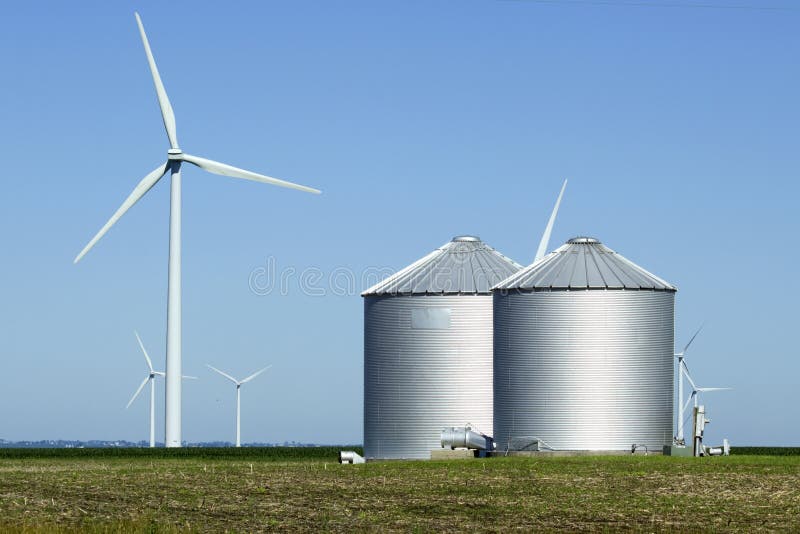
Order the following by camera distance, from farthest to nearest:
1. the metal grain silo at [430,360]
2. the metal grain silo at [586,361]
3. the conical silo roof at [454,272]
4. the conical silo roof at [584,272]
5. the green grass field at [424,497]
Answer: the conical silo roof at [454,272] < the metal grain silo at [430,360] < the conical silo roof at [584,272] < the metal grain silo at [586,361] < the green grass field at [424,497]

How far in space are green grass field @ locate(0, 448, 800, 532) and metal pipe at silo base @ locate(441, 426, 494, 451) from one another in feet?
30.3

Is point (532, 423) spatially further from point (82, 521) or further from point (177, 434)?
point (82, 521)

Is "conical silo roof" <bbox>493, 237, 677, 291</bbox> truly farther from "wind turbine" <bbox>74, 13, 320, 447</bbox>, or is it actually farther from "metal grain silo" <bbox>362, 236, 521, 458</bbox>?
"wind turbine" <bbox>74, 13, 320, 447</bbox>

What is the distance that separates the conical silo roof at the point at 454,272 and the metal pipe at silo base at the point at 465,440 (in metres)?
8.17

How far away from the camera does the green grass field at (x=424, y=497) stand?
36719mm

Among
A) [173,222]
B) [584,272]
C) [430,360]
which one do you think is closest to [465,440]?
[430,360]

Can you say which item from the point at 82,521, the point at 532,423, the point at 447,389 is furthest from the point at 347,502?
the point at 447,389

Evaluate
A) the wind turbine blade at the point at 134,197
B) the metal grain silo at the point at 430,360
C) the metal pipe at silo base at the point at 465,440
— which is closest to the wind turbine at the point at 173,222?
the wind turbine blade at the point at 134,197

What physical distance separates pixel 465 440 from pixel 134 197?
2647cm

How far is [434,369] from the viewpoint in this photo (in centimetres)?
7612

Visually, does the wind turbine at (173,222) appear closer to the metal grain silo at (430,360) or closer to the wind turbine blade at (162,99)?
the wind turbine blade at (162,99)

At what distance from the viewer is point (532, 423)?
6881 centimetres

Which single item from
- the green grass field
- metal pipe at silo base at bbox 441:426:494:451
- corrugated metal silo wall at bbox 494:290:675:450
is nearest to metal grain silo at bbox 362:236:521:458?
metal pipe at silo base at bbox 441:426:494:451

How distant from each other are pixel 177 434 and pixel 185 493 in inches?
1718
